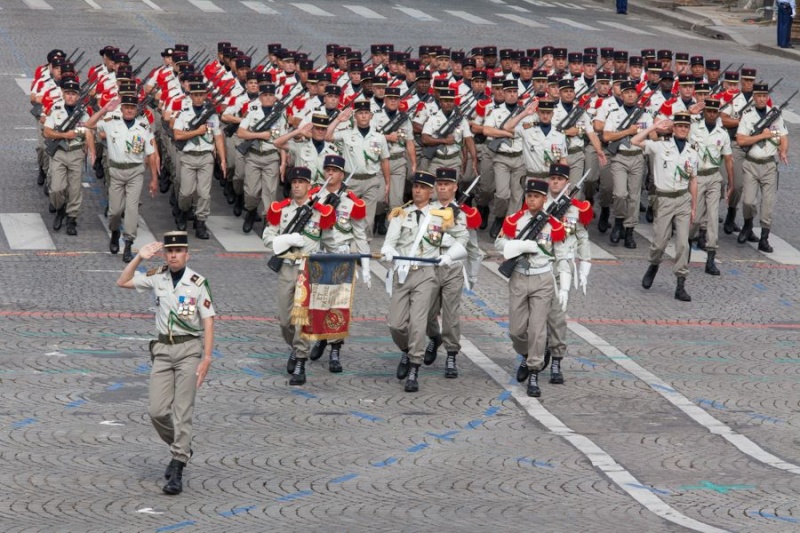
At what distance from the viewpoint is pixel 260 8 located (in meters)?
47.8

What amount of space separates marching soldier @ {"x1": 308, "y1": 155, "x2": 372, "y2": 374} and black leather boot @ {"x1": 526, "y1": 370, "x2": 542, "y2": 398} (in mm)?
1898

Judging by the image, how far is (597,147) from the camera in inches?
912

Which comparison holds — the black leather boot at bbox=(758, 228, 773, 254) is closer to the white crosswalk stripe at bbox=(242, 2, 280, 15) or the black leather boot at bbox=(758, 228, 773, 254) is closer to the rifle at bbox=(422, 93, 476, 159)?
the rifle at bbox=(422, 93, 476, 159)

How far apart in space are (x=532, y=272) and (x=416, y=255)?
1.12 meters

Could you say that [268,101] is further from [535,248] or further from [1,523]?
[1,523]

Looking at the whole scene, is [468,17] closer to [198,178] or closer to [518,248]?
[198,178]

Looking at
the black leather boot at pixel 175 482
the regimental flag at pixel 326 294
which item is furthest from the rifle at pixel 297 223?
the black leather boot at pixel 175 482

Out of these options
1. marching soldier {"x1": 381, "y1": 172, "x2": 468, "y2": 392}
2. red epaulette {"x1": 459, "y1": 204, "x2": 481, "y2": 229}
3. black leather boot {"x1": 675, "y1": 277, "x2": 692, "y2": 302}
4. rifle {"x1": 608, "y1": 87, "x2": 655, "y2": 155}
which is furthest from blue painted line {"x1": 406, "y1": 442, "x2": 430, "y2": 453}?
rifle {"x1": 608, "y1": 87, "x2": 655, "y2": 155}

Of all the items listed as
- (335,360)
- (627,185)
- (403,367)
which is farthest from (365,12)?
(403,367)

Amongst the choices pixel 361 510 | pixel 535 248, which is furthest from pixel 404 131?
pixel 361 510

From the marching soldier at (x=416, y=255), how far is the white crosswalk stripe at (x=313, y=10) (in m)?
31.4

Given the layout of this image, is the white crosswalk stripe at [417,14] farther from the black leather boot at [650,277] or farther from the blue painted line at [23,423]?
the blue painted line at [23,423]

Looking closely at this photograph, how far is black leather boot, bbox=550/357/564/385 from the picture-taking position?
16.2 metres

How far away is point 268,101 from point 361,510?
12.1m
